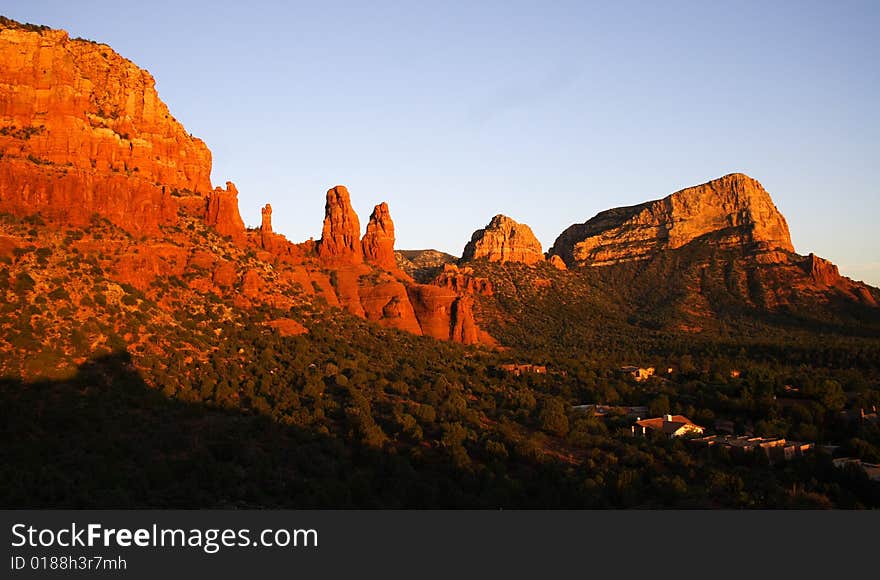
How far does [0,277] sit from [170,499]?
22239mm

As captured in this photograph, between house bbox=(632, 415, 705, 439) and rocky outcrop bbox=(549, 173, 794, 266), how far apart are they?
314 ft

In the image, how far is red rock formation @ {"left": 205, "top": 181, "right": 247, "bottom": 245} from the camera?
70375 mm

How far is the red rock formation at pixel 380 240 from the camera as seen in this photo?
9175cm

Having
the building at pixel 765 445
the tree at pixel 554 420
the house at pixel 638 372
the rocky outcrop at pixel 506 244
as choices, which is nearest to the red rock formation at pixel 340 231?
the house at pixel 638 372

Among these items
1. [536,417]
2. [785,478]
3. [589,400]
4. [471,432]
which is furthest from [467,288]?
[785,478]

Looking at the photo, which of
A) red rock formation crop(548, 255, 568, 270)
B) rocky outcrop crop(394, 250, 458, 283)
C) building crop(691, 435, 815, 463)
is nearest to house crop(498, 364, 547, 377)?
building crop(691, 435, 815, 463)

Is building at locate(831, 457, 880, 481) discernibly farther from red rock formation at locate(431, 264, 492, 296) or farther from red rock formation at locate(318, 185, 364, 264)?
red rock formation at locate(431, 264, 492, 296)

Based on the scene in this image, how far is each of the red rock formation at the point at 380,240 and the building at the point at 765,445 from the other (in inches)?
1994

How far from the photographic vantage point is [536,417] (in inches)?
2085

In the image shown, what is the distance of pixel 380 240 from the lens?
301 feet

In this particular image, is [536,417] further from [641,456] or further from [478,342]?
[478,342]

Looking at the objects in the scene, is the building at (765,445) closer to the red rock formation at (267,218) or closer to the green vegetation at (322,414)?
the green vegetation at (322,414)

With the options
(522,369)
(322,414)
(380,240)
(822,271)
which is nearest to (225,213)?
(380,240)

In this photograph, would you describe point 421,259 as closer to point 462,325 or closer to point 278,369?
point 462,325
